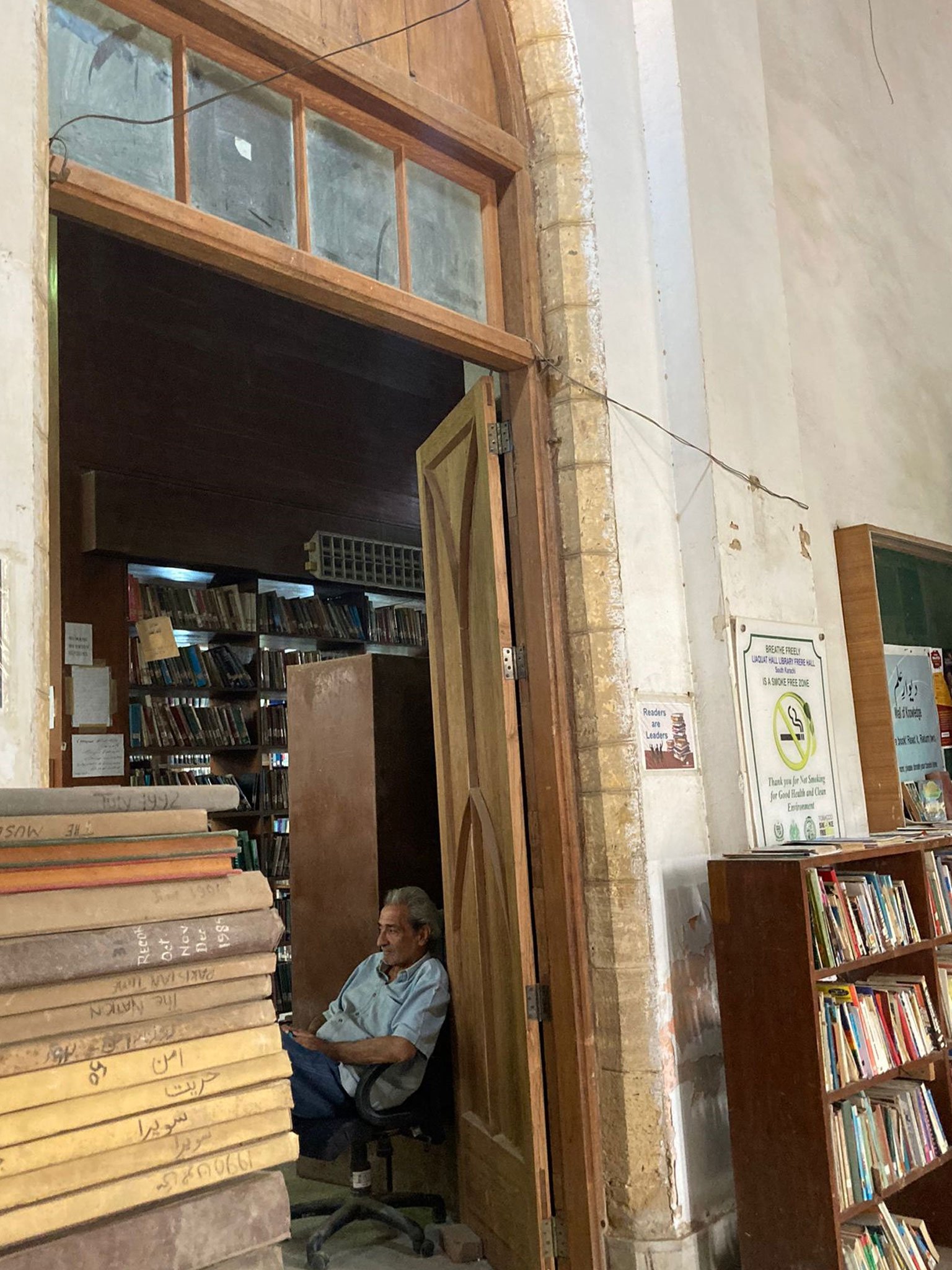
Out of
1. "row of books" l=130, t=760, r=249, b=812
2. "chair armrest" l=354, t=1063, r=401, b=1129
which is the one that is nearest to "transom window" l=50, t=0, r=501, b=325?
"chair armrest" l=354, t=1063, r=401, b=1129

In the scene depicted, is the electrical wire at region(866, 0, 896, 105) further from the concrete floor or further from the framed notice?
the concrete floor

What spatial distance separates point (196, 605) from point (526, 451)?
11.7ft

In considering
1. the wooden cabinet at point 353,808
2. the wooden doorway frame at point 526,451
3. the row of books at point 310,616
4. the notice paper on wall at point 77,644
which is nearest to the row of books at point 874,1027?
the wooden doorway frame at point 526,451

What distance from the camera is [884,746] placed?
404 cm

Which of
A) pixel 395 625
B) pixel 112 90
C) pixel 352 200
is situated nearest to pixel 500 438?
pixel 352 200

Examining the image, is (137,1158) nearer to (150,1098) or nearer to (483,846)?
(150,1098)

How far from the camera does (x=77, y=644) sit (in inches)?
216

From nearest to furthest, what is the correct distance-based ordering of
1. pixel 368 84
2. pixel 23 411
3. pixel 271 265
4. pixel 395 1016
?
pixel 23 411 < pixel 271 265 < pixel 368 84 < pixel 395 1016

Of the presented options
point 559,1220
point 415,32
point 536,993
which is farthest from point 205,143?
point 559,1220

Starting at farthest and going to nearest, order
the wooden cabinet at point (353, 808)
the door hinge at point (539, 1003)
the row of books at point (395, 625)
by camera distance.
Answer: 1. the row of books at point (395, 625)
2. the wooden cabinet at point (353, 808)
3. the door hinge at point (539, 1003)

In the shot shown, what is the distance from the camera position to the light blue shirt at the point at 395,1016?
370 centimetres

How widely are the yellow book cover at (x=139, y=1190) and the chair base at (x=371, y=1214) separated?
2.50 metres

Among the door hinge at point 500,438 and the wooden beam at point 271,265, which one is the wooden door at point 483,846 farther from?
the wooden beam at point 271,265

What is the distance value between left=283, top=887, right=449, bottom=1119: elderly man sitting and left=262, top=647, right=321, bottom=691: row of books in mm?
2933
